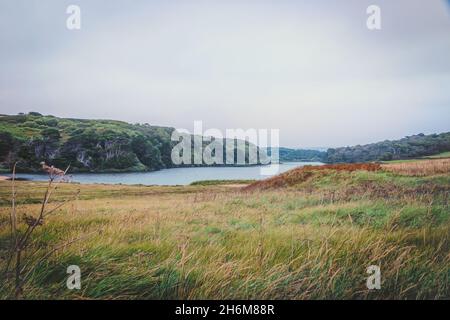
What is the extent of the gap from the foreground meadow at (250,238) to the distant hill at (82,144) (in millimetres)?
304

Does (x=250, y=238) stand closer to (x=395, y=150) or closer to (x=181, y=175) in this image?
(x=181, y=175)

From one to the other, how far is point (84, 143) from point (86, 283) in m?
1.94

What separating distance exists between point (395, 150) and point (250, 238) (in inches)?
106

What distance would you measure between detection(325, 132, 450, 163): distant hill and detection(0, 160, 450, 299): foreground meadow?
196mm

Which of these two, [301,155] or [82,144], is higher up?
[82,144]

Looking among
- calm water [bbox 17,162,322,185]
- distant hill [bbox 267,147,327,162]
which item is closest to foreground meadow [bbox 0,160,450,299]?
calm water [bbox 17,162,322,185]

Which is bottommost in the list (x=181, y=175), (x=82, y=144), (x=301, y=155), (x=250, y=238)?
(x=250, y=238)

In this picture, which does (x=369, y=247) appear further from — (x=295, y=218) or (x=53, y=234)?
(x=53, y=234)

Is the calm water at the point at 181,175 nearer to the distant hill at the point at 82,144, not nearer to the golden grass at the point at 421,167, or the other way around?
the distant hill at the point at 82,144

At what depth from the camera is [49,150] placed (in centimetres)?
398

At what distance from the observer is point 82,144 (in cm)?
410

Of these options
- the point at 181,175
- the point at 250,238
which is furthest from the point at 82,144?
the point at 250,238
